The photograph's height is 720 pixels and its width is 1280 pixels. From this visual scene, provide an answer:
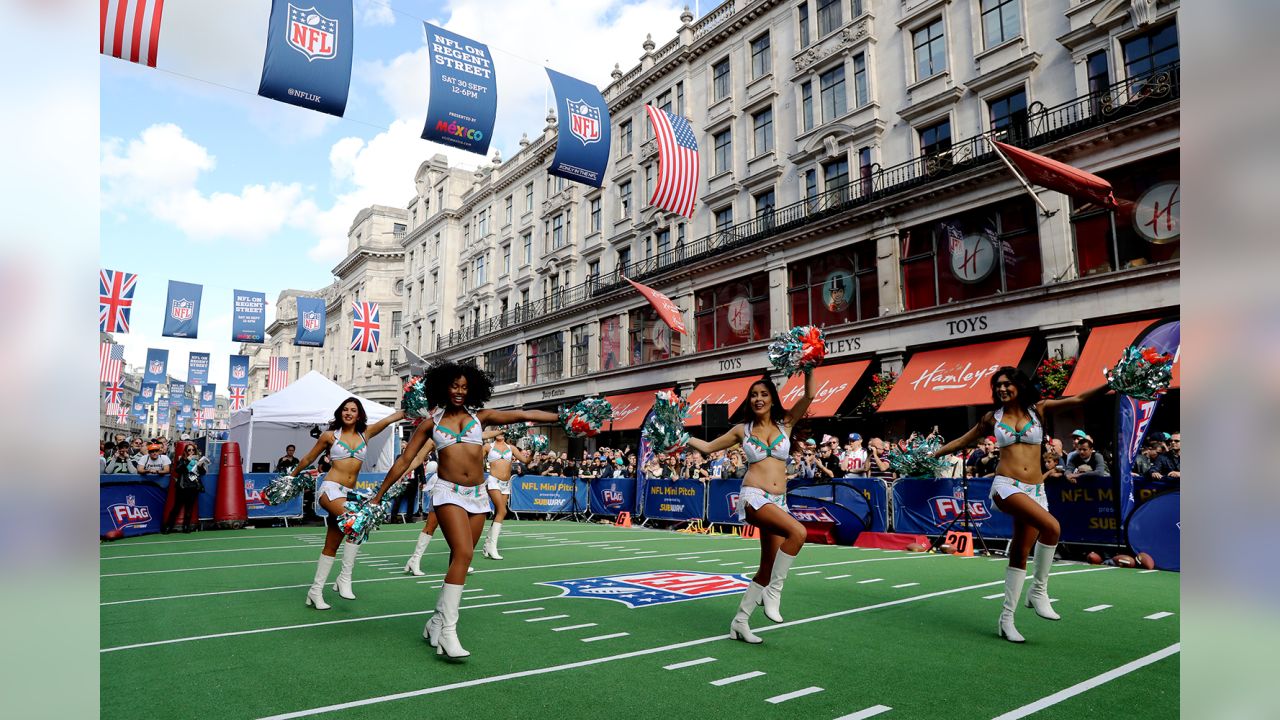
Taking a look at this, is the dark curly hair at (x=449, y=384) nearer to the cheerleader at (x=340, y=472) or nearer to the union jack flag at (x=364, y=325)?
the cheerleader at (x=340, y=472)

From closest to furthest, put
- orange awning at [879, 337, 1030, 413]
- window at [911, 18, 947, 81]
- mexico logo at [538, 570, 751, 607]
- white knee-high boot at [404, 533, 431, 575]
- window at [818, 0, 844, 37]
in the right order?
mexico logo at [538, 570, 751, 607], white knee-high boot at [404, 533, 431, 575], orange awning at [879, 337, 1030, 413], window at [911, 18, 947, 81], window at [818, 0, 844, 37]

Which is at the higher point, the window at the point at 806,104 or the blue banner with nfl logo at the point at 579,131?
the window at the point at 806,104

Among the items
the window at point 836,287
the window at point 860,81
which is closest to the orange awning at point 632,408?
the window at point 836,287

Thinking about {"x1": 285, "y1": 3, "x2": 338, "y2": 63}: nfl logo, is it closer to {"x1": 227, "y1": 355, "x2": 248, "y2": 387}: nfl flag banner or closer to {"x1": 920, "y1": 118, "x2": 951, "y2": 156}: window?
{"x1": 920, "y1": 118, "x2": 951, "y2": 156}: window

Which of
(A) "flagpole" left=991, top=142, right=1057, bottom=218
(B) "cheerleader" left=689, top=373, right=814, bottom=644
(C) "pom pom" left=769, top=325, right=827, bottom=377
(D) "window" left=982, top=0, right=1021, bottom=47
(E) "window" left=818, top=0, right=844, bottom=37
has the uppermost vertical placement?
(E) "window" left=818, top=0, right=844, bottom=37

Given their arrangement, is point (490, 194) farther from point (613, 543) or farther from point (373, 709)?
point (373, 709)

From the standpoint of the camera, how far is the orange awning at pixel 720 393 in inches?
1120

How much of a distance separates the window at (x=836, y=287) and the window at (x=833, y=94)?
5.18m

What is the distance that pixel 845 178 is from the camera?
87.7ft

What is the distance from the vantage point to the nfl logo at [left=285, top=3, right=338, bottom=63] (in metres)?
12.3

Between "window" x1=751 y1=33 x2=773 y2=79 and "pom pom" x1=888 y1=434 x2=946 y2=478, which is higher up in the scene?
"window" x1=751 y1=33 x2=773 y2=79

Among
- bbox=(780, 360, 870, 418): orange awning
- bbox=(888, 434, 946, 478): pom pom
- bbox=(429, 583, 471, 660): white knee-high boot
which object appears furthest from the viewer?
bbox=(780, 360, 870, 418): orange awning

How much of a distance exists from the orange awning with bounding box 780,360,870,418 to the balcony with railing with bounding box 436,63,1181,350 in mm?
5378

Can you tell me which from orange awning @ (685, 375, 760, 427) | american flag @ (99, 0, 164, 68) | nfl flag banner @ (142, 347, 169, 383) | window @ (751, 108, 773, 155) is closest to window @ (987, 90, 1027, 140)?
window @ (751, 108, 773, 155)
